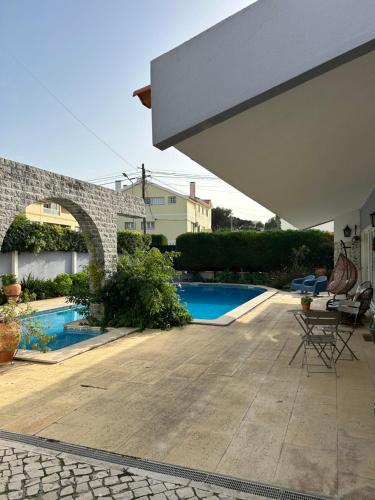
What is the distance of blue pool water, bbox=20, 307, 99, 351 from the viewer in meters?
7.71

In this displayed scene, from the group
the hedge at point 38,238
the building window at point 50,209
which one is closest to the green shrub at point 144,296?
the hedge at point 38,238

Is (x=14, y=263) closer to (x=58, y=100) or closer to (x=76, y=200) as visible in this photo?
(x=58, y=100)

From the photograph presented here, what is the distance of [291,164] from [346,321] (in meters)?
4.38

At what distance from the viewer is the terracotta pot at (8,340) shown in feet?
18.0

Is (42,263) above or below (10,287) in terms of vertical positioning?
above

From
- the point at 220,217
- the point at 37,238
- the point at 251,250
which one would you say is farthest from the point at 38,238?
the point at 220,217

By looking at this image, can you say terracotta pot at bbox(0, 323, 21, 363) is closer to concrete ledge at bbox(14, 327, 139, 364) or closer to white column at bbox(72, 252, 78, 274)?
concrete ledge at bbox(14, 327, 139, 364)

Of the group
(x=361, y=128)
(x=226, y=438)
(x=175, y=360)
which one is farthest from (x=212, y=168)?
(x=226, y=438)

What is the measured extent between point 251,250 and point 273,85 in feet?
59.5

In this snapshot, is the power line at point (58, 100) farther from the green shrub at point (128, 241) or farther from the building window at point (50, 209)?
the building window at point (50, 209)

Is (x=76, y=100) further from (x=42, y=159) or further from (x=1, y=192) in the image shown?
(x=1, y=192)

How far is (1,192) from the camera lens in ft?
20.6

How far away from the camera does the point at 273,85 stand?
247 centimetres

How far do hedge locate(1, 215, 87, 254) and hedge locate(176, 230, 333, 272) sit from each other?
6.92m
